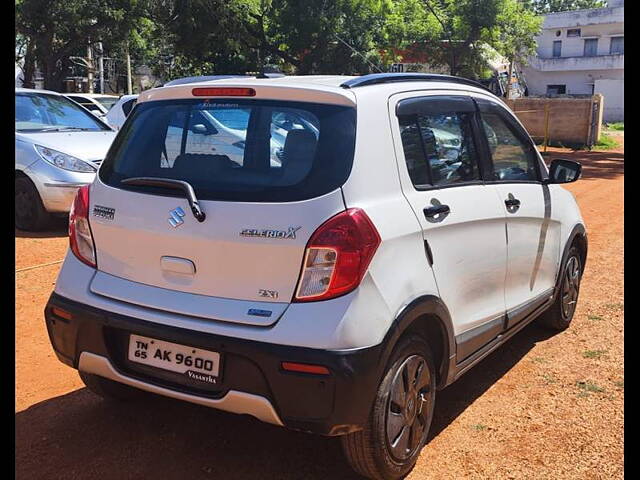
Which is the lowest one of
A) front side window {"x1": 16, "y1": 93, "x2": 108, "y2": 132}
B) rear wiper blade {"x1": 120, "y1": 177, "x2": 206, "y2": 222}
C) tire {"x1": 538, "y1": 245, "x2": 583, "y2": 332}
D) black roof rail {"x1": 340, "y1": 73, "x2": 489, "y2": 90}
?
tire {"x1": 538, "y1": 245, "x2": 583, "y2": 332}

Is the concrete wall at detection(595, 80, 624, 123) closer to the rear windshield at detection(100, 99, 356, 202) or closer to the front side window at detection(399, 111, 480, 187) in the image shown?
the front side window at detection(399, 111, 480, 187)

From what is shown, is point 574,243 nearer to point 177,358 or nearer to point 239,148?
point 239,148

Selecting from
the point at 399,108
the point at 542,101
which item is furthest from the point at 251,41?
the point at 399,108

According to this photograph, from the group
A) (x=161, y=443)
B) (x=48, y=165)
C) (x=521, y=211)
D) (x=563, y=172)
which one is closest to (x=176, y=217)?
(x=161, y=443)

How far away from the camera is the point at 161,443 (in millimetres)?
3385

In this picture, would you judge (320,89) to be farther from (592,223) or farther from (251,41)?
(251,41)

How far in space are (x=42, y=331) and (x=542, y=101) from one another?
863 inches

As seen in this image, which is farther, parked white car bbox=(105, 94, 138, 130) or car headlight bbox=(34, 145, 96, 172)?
parked white car bbox=(105, 94, 138, 130)

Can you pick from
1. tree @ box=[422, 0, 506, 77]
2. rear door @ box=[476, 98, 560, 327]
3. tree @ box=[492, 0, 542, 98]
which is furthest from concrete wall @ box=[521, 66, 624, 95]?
rear door @ box=[476, 98, 560, 327]

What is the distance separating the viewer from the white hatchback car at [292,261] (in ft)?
8.86

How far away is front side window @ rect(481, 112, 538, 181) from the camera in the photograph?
13.3ft

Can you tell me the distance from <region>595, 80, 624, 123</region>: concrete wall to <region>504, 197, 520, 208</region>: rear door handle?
157 feet

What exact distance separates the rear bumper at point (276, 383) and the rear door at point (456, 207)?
2.51 feet
